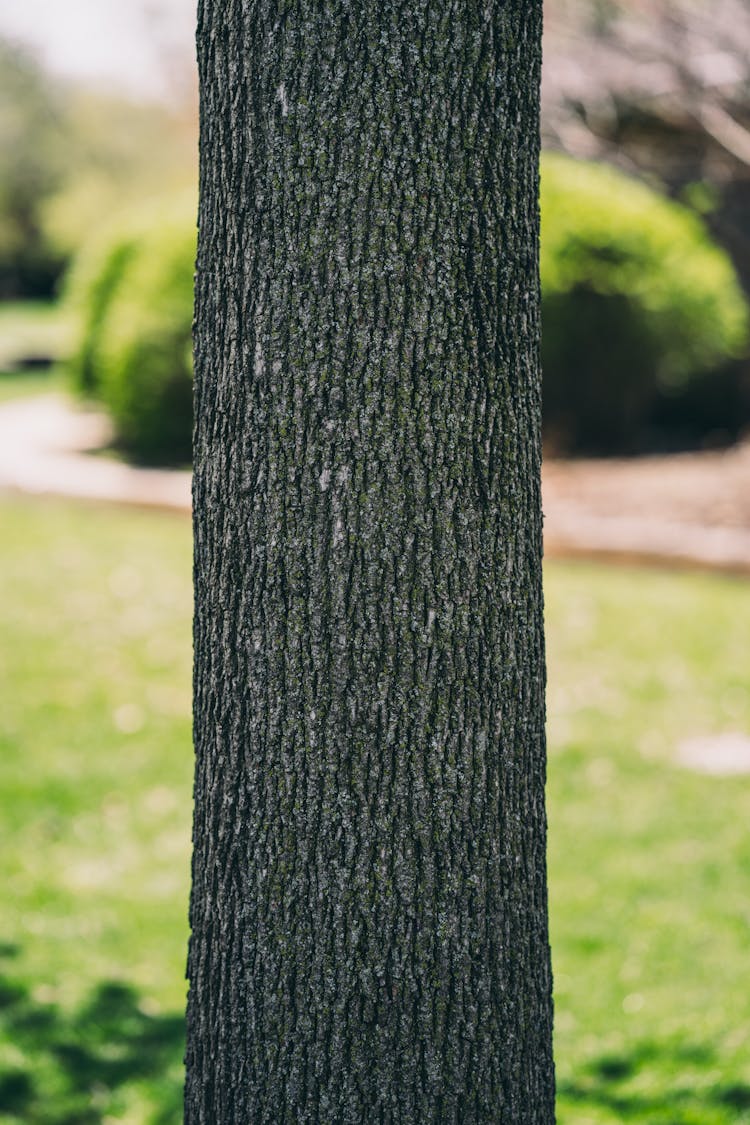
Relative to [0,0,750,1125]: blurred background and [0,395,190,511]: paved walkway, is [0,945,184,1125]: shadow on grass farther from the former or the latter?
[0,395,190,511]: paved walkway

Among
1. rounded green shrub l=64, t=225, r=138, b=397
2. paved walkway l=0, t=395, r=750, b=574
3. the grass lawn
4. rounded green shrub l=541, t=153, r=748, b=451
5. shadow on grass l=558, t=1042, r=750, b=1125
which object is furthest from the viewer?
rounded green shrub l=64, t=225, r=138, b=397

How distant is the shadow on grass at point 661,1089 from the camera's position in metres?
3.48

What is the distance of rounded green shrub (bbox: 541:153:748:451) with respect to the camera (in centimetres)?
1206

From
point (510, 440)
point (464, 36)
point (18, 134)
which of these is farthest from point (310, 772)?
point (18, 134)

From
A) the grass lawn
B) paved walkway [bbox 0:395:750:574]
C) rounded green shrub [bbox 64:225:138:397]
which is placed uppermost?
rounded green shrub [bbox 64:225:138:397]

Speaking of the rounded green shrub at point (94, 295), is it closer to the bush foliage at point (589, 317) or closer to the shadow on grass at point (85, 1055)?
the bush foliage at point (589, 317)

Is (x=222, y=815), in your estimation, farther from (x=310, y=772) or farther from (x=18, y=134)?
(x=18, y=134)

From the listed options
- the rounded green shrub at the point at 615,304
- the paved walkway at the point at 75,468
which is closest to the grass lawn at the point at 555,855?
the paved walkway at the point at 75,468

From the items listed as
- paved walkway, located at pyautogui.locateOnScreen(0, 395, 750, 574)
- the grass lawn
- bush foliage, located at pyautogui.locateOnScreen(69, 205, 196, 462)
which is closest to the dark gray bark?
the grass lawn

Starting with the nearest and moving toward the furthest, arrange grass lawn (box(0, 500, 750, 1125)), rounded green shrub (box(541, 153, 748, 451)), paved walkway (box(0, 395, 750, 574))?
grass lawn (box(0, 500, 750, 1125))
paved walkway (box(0, 395, 750, 574))
rounded green shrub (box(541, 153, 748, 451))

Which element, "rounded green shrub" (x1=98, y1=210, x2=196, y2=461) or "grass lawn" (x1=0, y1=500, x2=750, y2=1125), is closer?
"grass lawn" (x1=0, y1=500, x2=750, y2=1125)

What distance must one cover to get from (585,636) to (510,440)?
5.83 m

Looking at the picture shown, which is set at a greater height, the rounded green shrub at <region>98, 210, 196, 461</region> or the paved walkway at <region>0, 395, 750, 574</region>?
the rounded green shrub at <region>98, 210, 196, 461</region>

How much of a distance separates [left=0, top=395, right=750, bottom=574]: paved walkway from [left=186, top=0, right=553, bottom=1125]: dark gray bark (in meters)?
6.90
